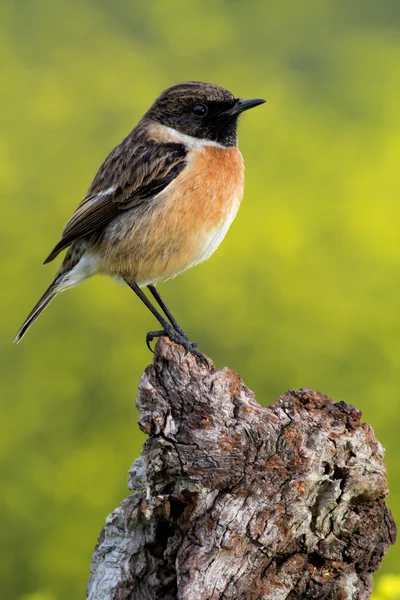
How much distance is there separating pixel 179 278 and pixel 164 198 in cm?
262

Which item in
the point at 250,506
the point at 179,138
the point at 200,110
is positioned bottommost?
the point at 250,506

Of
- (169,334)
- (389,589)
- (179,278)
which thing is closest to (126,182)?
(169,334)

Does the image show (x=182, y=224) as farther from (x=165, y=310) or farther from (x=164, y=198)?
(x=165, y=310)

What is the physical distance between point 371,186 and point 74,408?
3.25m

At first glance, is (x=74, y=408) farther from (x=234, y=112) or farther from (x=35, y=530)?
(x=234, y=112)

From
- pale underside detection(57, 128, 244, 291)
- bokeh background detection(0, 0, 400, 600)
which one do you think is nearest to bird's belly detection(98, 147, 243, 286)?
pale underside detection(57, 128, 244, 291)

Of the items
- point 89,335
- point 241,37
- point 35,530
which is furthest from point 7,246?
point 241,37

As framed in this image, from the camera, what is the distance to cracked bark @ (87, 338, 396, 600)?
439cm

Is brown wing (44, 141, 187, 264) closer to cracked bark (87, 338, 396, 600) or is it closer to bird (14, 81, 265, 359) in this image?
bird (14, 81, 265, 359)

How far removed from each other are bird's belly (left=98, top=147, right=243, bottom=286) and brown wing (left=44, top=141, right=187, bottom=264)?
0.09 m

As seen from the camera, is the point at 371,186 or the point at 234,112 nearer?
the point at 234,112

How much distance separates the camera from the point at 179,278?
8695 millimetres

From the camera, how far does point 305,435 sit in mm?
4574

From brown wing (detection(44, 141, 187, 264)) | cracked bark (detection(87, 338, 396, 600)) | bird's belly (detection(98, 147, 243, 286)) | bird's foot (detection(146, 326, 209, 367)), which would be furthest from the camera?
brown wing (detection(44, 141, 187, 264))
